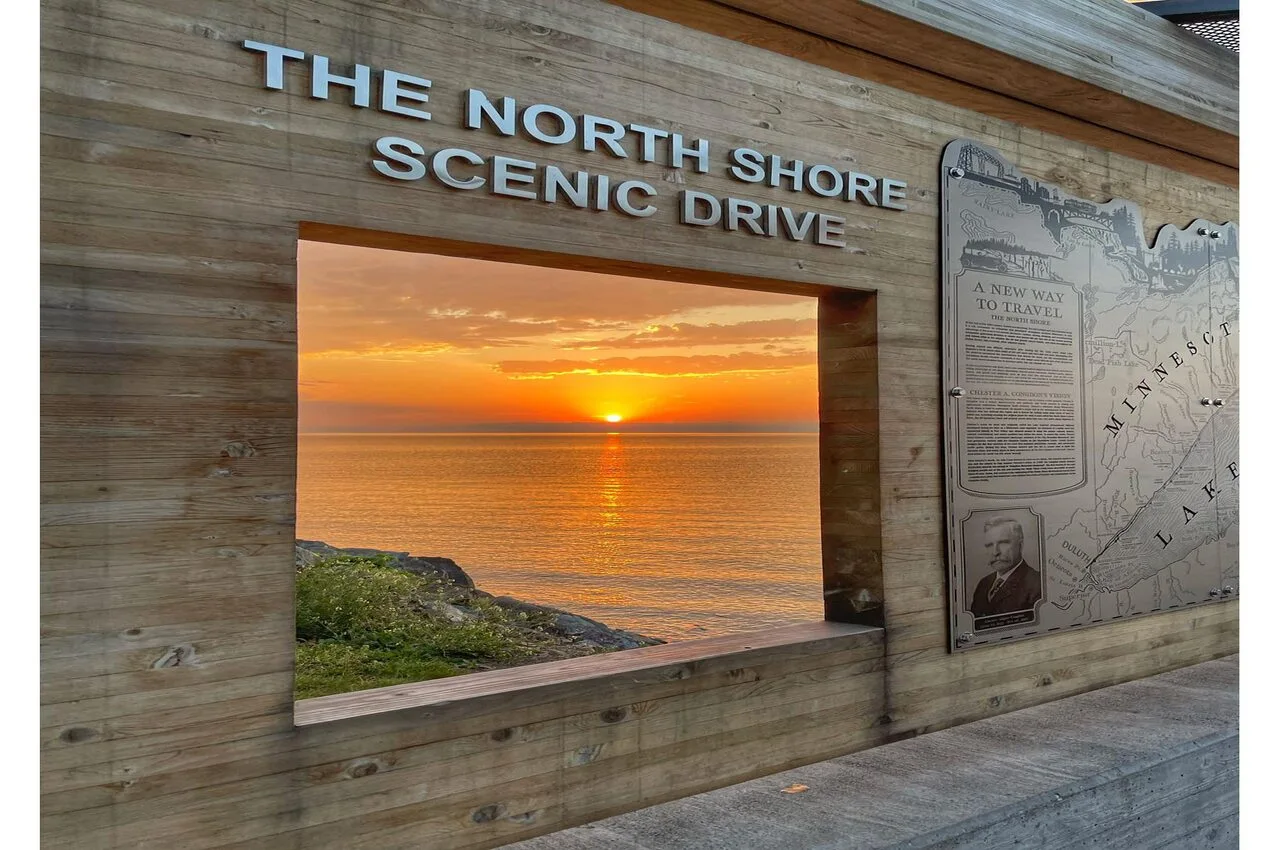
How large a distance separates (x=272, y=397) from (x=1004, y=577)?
322 centimetres

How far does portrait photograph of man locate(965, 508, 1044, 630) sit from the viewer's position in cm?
434

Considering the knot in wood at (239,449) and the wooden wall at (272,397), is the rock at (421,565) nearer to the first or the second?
the wooden wall at (272,397)

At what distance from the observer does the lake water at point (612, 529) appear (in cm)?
1902

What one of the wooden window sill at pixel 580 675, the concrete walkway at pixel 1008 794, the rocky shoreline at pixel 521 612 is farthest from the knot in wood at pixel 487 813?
the rocky shoreline at pixel 521 612

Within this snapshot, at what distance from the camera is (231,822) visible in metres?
2.59

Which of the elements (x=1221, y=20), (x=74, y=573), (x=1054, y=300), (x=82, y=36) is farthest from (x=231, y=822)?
(x=1221, y=20)

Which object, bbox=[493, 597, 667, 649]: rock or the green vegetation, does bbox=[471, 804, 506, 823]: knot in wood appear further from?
bbox=[493, 597, 667, 649]: rock

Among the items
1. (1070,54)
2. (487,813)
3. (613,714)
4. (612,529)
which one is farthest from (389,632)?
(612,529)

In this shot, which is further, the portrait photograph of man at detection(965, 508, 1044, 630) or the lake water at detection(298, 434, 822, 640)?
the lake water at detection(298, 434, 822, 640)

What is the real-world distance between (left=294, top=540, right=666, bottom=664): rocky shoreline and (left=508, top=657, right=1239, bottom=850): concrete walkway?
168 inches

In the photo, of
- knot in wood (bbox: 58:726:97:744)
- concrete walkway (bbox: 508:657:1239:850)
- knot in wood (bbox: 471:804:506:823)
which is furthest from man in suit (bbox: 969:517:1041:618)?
knot in wood (bbox: 58:726:97:744)

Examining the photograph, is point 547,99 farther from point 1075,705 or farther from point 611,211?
point 1075,705

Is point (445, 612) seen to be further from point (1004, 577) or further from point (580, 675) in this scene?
point (580, 675)

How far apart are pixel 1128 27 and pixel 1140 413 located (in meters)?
1.86
